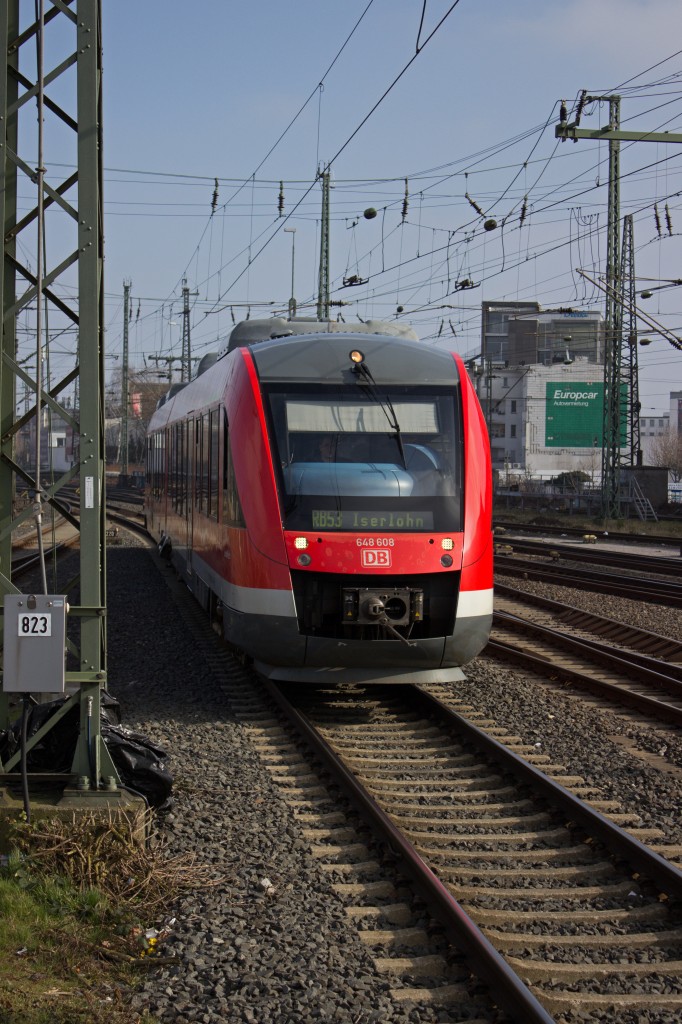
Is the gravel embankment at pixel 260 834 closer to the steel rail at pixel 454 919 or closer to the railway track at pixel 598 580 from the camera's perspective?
the steel rail at pixel 454 919

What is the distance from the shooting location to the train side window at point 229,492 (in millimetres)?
9211

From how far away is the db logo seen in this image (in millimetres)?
8523

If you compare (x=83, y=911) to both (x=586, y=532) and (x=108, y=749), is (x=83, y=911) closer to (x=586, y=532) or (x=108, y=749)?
(x=108, y=749)

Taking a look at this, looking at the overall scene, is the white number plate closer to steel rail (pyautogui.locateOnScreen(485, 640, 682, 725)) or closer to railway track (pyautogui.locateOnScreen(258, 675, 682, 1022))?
railway track (pyautogui.locateOnScreen(258, 675, 682, 1022))

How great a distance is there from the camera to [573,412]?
315ft

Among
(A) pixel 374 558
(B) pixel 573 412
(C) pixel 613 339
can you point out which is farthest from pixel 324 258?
(B) pixel 573 412

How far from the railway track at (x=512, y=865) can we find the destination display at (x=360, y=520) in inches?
59.0

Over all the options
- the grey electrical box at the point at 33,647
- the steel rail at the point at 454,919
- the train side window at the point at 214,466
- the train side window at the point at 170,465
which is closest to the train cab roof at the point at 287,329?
the train side window at the point at 214,466

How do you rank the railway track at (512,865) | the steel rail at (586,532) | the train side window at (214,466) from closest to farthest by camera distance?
the railway track at (512,865) → the train side window at (214,466) → the steel rail at (586,532)

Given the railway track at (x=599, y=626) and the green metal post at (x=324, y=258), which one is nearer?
the railway track at (x=599, y=626)

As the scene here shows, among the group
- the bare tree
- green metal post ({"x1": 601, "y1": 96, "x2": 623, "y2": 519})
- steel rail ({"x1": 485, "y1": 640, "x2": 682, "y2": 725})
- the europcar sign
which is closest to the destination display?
steel rail ({"x1": 485, "y1": 640, "x2": 682, "y2": 725})

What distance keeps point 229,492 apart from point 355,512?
149 centimetres

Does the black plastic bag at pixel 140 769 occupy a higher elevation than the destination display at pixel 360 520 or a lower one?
lower

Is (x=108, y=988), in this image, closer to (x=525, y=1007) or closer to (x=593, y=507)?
(x=525, y=1007)
